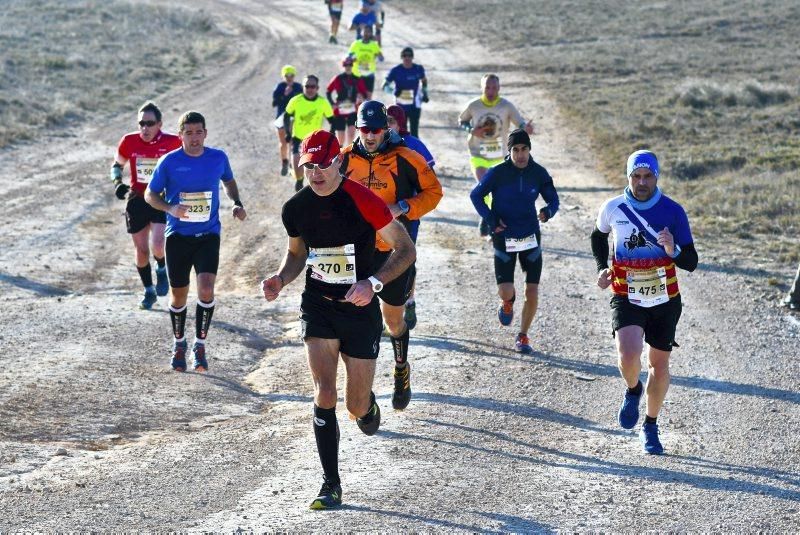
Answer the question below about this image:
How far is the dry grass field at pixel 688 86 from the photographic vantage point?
67.2 ft

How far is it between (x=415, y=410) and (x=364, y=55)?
17.8 meters

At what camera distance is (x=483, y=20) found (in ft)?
172

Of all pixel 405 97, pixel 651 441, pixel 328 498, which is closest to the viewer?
pixel 328 498

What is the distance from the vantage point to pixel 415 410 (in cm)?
1012

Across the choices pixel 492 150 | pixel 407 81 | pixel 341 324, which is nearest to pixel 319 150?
pixel 341 324

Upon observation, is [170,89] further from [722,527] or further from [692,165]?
[722,527]

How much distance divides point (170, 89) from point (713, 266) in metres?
22.9

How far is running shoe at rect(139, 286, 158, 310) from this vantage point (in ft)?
46.1

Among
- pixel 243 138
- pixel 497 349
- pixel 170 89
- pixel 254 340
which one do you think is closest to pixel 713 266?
pixel 497 349

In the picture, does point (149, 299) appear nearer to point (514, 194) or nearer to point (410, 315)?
point (410, 315)

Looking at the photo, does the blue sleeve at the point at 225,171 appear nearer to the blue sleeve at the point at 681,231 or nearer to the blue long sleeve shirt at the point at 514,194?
the blue long sleeve shirt at the point at 514,194

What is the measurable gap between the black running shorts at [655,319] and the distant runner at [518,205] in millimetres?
2920

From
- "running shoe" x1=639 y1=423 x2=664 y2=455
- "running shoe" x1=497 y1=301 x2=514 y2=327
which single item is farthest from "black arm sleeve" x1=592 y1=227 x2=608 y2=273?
"running shoe" x1=497 y1=301 x2=514 y2=327

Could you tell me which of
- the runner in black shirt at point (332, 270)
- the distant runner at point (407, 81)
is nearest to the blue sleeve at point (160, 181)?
the runner in black shirt at point (332, 270)
